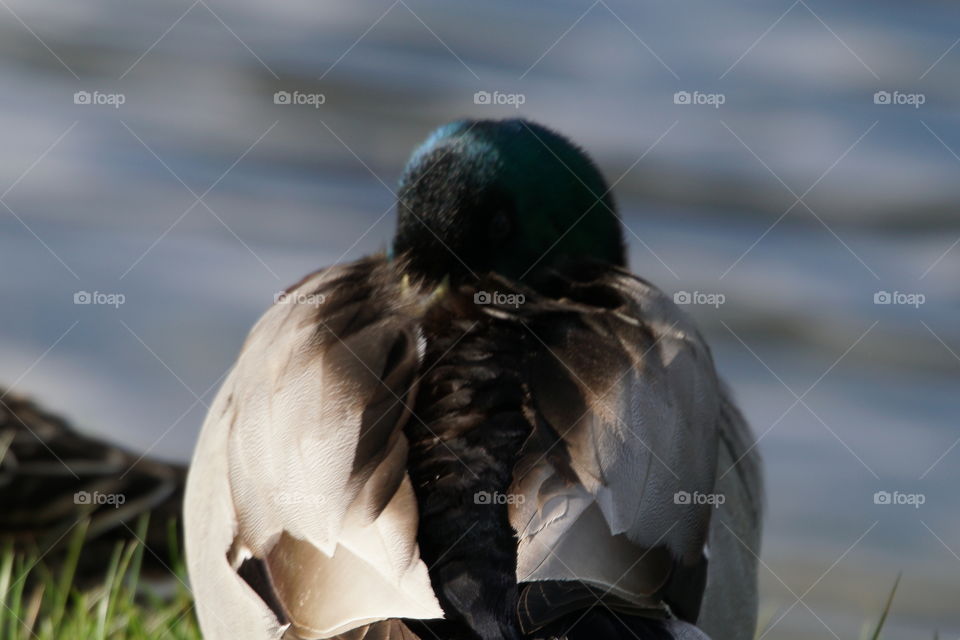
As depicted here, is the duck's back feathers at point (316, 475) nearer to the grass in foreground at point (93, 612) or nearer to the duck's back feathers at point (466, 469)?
the duck's back feathers at point (466, 469)

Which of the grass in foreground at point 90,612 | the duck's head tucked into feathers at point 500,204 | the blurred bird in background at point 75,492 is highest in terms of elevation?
the duck's head tucked into feathers at point 500,204

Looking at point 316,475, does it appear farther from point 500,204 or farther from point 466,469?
point 500,204

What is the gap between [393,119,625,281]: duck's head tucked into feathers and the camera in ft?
10.6

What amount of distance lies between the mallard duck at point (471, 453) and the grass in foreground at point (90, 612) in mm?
474

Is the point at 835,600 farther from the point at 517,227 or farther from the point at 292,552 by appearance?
the point at 292,552

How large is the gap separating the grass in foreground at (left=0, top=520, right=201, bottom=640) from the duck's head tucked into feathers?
3.89 ft

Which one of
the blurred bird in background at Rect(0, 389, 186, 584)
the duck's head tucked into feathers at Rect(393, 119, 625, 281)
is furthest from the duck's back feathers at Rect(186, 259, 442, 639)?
the blurred bird in background at Rect(0, 389, 186, 584)

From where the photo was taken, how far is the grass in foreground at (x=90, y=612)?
3621mm

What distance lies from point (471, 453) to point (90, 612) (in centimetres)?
174

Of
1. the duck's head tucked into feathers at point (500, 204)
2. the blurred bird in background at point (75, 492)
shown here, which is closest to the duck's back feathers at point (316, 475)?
the duck's head tucked into feathers at point (500, 204)

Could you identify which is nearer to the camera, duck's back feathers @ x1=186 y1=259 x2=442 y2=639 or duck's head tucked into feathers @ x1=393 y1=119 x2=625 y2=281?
duck's back feathers @ x1=186 y1=259 x2=442 y2=639


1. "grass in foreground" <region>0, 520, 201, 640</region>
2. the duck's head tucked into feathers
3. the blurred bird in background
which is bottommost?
"grass in foreground" <region>0, 520, 201, 640</region>

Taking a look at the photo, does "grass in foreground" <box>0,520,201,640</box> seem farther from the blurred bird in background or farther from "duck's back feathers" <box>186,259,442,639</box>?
"duck's back feathers" <box>186,259,442,639</box>

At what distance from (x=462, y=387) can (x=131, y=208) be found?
18.0 feet
